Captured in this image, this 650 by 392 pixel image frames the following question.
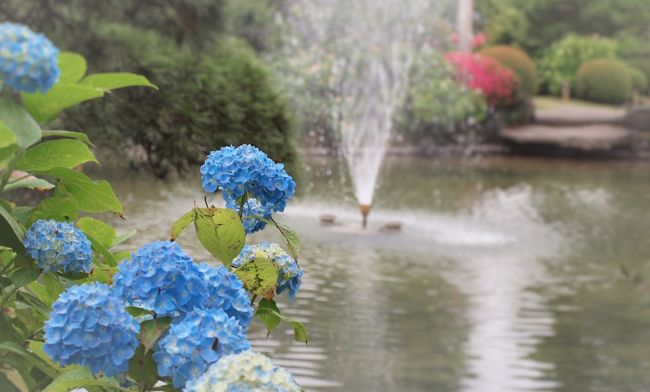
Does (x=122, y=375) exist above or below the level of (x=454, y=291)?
above

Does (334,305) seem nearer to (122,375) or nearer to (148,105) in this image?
(148,105)

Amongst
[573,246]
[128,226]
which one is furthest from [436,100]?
[128,226]

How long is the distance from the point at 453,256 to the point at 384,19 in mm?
10426

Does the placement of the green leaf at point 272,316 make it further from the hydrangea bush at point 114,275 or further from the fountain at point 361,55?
the fountain at point 361,55

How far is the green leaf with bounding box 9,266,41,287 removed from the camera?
5.17 feet

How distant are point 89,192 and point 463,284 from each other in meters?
6.12

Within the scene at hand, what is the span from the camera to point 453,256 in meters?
8.80

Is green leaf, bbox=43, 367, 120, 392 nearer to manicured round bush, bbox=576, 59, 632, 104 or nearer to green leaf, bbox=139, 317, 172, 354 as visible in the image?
green leaf, bbox=139, 317, 172, 354

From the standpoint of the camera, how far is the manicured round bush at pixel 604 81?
21.9 meters

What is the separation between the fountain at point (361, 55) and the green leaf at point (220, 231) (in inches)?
519

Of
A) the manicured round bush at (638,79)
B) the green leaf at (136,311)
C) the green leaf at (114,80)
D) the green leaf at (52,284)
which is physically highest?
the green leaf at (114,80)

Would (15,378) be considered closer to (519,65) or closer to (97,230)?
(97,230)

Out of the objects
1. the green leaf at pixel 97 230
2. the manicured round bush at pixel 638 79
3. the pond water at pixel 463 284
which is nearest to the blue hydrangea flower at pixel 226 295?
the green leaf at pixel 97 230

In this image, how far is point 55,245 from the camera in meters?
1.57
